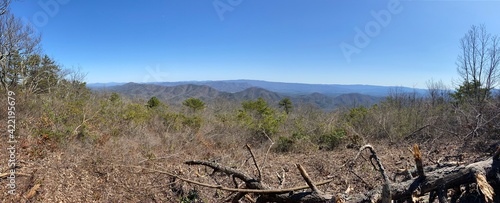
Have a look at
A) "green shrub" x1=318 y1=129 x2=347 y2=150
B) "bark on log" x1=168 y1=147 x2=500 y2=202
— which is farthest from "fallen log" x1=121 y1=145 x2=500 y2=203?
"green shrub" x1=318 y1=129 x2=347 y2=150

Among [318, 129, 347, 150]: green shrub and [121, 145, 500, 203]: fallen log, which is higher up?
[121, 145, 500, 203]: fallen log

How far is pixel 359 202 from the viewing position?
6.37 ft

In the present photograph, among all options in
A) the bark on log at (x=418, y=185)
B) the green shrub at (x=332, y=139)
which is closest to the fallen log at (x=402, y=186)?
the bark on log at (x=418, y=185)

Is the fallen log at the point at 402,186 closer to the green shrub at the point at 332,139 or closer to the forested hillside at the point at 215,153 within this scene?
the forested hillside at the point at 215,153

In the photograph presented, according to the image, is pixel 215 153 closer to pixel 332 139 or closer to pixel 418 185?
pixel 332 139

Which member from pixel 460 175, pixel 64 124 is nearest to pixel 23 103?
pixel 64 124

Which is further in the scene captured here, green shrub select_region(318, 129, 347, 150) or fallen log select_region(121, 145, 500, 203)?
green shrub select_region(318, 129, 347, 150)

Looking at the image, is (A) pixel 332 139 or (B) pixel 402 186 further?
(A) pixel 332 139

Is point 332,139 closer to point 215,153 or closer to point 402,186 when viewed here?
point 215,153

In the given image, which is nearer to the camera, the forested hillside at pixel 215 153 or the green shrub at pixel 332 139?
the forested hillside at pixel 215 153

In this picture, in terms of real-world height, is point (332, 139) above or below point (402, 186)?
below

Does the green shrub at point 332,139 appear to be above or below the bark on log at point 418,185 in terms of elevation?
below

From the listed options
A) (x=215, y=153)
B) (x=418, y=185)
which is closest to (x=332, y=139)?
(x=215, y=153)

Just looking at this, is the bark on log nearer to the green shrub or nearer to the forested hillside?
the forested hillside
